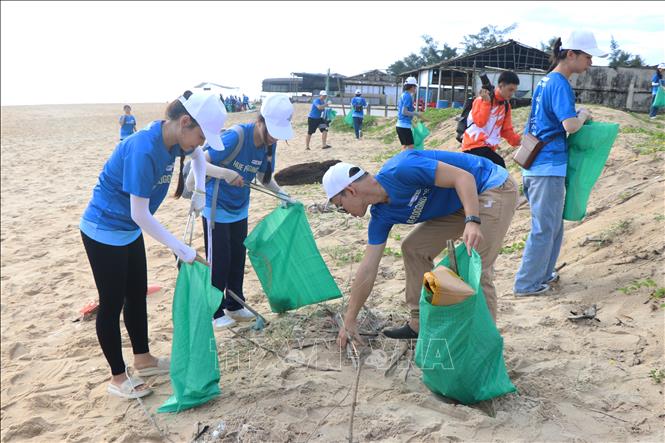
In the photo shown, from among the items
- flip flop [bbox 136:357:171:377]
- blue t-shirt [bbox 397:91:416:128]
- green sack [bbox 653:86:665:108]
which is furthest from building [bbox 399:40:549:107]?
flip flop [bbox 136:357:171:377]

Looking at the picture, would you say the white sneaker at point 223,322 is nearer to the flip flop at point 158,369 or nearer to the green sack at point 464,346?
the flip flop at point 158,369

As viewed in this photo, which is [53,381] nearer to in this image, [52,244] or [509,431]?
[509,431]

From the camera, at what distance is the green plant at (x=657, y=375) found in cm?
250

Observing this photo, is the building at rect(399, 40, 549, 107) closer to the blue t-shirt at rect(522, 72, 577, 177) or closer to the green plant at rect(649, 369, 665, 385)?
the blue t-shirt at rect(522, 72, 577, 177)

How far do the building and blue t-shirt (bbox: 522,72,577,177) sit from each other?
418 inches

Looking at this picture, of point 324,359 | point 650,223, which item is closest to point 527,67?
point 650,223

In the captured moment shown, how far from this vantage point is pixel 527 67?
55.6ft

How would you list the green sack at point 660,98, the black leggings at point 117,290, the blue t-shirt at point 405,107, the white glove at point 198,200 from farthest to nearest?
the green sack at point 660,98
the blue t-shirt at point 405,107
the white glove at point 198,200
the black leggings at point 117,290

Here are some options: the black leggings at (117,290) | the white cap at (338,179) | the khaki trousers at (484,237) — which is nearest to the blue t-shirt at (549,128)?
the khaki trousers at (484,237)

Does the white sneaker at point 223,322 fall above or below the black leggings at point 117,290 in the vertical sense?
below

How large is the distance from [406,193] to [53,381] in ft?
7.97

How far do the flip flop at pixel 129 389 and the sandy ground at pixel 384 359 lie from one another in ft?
0.16

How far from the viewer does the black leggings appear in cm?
261

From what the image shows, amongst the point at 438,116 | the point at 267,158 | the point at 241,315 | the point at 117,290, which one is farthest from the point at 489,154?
the point at 438,116
